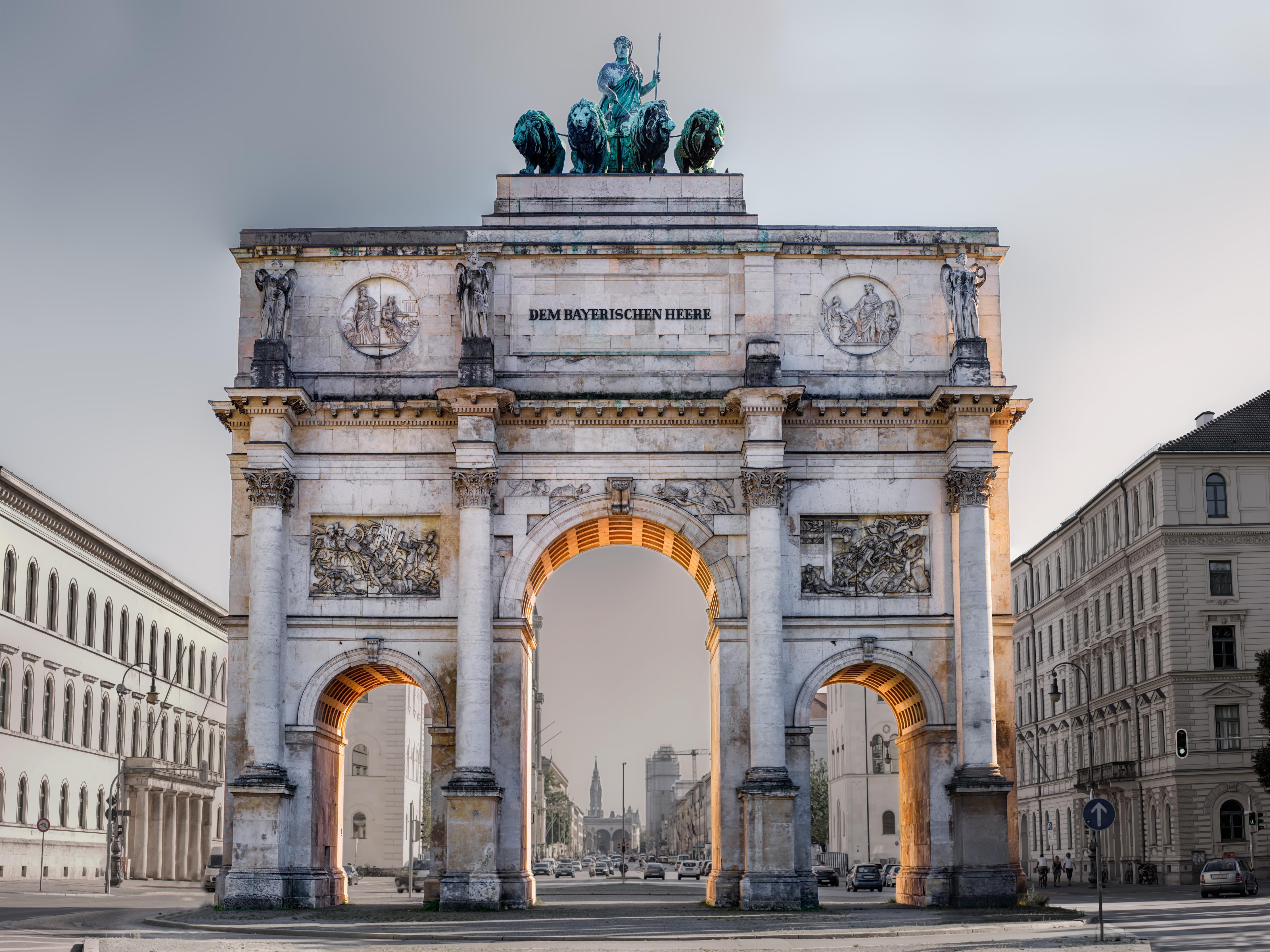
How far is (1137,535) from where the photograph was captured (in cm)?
6831

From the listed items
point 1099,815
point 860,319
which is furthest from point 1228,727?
point 1099,815

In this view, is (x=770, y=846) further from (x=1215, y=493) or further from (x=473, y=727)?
(x=1215, y=493)

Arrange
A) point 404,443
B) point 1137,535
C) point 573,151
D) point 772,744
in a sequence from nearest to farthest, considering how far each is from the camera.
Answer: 1. point 772,744
2. point 404,443
3. point 573,151
4. point 1137,535

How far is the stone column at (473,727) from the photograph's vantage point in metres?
35.4

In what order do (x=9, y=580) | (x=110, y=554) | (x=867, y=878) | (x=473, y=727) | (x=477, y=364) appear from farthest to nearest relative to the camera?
(x=110, y=554) → (x=867, y=878) → (x=9, y=580) → (x=477, y=364) → (x=473, y=727)

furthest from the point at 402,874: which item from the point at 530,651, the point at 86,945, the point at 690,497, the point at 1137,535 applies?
the point at 86,945

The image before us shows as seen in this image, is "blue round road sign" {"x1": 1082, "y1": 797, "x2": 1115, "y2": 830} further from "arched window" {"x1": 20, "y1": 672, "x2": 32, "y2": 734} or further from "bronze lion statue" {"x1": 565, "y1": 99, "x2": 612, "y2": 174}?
"arched window" {"x1": 20, "y1": 672, "x2": 32, "y2": 734}

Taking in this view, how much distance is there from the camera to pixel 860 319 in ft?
128

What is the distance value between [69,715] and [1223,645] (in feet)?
149

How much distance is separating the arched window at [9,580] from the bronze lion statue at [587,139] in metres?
28.4

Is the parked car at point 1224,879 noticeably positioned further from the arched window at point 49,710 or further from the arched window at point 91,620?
the arched window at point 91,620

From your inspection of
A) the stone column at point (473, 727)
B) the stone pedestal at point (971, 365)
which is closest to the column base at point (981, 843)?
the stone pedestal at point (971, 365)

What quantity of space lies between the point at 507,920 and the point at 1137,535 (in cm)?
4314

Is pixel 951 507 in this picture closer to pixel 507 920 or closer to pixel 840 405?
pixel 840 405
